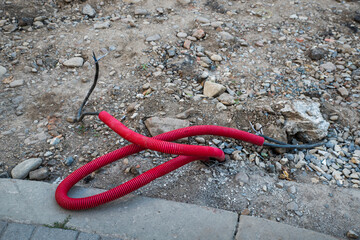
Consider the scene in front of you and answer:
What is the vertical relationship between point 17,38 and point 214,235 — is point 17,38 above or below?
above

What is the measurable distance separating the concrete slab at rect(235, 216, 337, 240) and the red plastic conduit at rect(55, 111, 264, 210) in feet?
1.81

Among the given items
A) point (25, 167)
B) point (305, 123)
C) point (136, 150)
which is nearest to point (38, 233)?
point (25, 167)

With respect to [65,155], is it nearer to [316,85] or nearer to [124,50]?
[124,50]

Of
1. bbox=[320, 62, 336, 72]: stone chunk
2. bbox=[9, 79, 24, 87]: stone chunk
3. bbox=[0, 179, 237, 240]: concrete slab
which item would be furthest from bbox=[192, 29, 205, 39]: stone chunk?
bbox=[0, 179, 237, 240]: concrete slab

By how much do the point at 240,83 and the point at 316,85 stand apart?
83 cm

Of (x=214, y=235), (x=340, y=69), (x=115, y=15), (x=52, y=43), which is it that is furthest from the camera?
(x=115, y=15)

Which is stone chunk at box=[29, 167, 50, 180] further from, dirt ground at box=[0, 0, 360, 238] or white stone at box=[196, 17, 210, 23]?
white stone at box=[196, 17, 210, 23]

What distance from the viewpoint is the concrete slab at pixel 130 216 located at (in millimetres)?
1900

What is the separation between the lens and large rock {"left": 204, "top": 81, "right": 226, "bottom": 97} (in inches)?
114

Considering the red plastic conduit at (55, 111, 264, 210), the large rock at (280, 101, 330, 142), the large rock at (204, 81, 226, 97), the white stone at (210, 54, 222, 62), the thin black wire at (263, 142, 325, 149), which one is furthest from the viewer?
the white stone at (210, 54, 222, 62)

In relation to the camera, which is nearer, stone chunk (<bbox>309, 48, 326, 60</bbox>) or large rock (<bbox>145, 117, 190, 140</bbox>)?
large rock (<bbox>145, 117, 190, 140</bbox>)

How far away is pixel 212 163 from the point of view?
94.2 inches

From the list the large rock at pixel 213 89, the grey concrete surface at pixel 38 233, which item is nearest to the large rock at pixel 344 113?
the large rock at pixel 213 89

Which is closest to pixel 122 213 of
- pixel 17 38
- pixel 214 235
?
pixel 214 235
